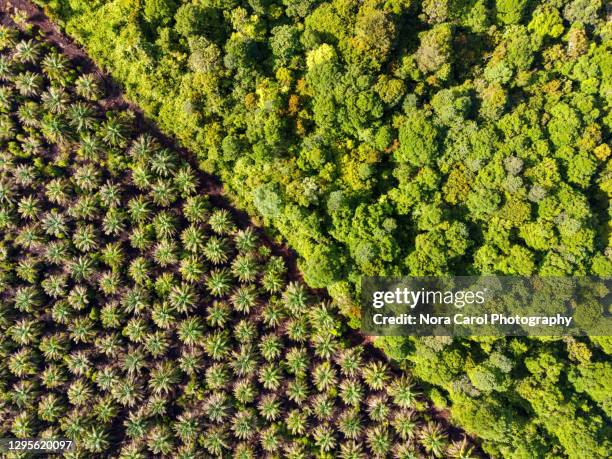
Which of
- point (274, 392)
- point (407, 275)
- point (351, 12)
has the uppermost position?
point (351, 12)

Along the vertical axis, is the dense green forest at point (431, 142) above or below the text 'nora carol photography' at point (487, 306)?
above

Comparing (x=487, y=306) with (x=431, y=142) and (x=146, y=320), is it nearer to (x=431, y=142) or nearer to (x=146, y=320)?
(x=431, y=142)

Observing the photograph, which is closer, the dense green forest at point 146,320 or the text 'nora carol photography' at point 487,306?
the text 'nora carol photography' at point 487,306

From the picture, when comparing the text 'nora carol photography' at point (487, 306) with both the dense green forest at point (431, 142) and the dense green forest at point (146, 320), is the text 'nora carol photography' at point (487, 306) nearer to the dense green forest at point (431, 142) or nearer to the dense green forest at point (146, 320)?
the dense green forest at point (431, 142)

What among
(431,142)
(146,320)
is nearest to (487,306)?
(431,142)

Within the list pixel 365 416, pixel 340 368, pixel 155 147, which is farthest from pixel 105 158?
pixel 365 416

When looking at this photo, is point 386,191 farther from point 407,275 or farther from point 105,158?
point 105,158

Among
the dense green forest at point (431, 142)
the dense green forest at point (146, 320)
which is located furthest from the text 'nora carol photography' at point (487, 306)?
the dense green forest at point (146, 320)
